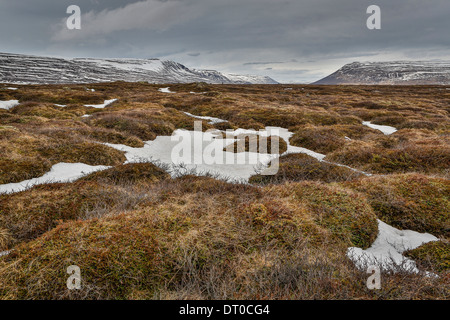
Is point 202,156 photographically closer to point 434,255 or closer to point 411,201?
point 411,201

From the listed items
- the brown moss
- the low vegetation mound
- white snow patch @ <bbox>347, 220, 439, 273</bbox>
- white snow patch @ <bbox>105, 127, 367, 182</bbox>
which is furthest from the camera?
white snow patch @ <bbox>105, 127, 367, 182</bbox>

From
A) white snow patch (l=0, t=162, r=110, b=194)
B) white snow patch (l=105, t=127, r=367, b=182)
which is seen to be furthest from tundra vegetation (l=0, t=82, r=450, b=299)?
white snow patch (l=105, t=127, r=367, b=182)

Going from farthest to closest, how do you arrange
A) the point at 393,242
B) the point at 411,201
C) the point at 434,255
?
the point at 411,201 < the point at 393,242 < the point at 434,255

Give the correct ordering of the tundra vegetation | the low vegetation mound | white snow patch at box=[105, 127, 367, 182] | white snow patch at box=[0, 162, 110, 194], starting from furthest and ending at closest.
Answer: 1. white snow patch at box=[105, 127, 367, 182]
2. white snow patch at box=[0, 162, 110, 194]
3. the low vegetation mound
4. the tundra vegetation

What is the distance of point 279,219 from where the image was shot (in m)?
4.48

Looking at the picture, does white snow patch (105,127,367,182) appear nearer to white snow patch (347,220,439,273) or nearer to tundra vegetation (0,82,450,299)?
tundra vegetation (0,82,450,299)

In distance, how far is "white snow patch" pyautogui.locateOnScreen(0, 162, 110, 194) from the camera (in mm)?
6777

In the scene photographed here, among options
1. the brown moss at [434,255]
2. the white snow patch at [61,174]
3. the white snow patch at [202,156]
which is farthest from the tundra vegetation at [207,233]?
the white snow patch at [202,156]

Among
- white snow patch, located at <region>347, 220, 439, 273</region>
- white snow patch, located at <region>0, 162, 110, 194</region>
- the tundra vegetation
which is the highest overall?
white snow patch, located at <region>0, 162, 110, 194</region>

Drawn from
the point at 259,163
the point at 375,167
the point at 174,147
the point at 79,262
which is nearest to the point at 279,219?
the point at 79,262

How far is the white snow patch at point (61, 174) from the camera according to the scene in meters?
6.78

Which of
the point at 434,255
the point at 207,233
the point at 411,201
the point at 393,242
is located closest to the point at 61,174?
the point at 207,233

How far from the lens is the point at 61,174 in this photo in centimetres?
793
